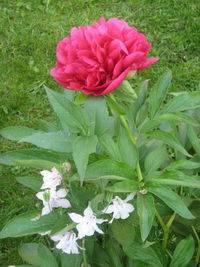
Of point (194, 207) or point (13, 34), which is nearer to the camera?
point (194, 207)

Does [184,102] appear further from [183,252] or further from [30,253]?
[30,253]

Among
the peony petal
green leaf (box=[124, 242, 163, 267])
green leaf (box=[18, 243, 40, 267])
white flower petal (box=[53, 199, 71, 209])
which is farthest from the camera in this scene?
green leaf (box=[18, 243, 40, 267])

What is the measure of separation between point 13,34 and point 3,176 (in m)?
1.52

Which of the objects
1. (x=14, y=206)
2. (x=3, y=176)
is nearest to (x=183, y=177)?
(x=14, y=206)

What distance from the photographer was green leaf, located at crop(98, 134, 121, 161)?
126 centimetres

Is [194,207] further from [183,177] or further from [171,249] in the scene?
[171,249]

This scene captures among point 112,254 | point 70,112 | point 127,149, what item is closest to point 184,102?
point 127,149

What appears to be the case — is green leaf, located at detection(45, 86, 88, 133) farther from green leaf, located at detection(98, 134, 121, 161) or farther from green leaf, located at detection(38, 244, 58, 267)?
green leaf, located at detection(38, 244, 58, 267)

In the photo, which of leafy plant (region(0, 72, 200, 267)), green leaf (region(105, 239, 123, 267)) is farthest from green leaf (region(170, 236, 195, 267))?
green leaf (region(105, 239, 123, 267))

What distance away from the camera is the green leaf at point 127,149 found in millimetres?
1256

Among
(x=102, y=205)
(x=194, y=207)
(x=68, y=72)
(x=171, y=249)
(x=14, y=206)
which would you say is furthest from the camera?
(x=14, y=206)

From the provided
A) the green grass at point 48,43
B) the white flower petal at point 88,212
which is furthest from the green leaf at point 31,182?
the green grass at point 48,43

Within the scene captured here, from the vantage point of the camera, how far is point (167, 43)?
3623 millimetres

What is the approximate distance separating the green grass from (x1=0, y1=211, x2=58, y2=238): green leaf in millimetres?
1272
